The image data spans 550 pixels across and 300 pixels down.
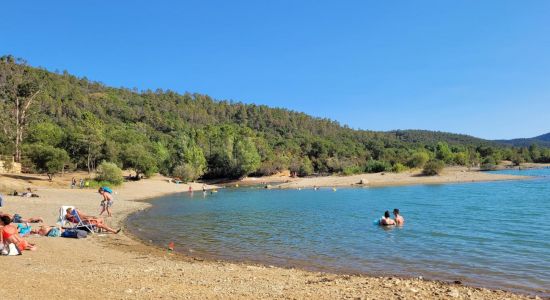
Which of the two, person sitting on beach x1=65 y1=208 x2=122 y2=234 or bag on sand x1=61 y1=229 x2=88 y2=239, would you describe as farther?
person sitting on beach x1=65 y1=208 x2=122 y2=234

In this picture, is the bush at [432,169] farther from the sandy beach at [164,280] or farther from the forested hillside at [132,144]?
the sandy beach at [164,280]

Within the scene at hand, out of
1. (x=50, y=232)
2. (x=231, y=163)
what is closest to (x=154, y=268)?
(x=50, y=232)

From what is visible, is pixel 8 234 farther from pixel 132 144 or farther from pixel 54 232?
pixel 132 144

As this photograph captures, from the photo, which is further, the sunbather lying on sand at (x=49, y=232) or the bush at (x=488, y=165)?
the bush at (x=488, y=165)

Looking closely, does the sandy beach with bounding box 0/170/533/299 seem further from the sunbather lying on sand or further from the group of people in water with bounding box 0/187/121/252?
the sunbather lying on sand

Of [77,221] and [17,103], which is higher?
[17,103]

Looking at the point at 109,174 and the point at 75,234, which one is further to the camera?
the point at 109,174

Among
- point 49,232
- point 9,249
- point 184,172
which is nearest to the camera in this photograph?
point 9,249

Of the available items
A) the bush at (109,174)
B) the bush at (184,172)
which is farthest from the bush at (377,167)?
the bush at (109,174)

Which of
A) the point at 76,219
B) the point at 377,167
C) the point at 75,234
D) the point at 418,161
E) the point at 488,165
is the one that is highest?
the point at 418,161

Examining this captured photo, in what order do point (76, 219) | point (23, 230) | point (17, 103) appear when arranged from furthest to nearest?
point (17, 103) → point (76, 219) → point (23, 230)

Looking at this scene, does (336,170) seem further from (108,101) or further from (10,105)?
(108,101)

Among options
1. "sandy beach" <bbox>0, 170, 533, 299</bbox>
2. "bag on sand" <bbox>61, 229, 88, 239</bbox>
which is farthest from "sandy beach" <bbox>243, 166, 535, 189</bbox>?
"sandy beach" <bbox>0, 170, 533, 299</bbox>

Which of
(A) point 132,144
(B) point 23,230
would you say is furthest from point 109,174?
(B) point 23,230
